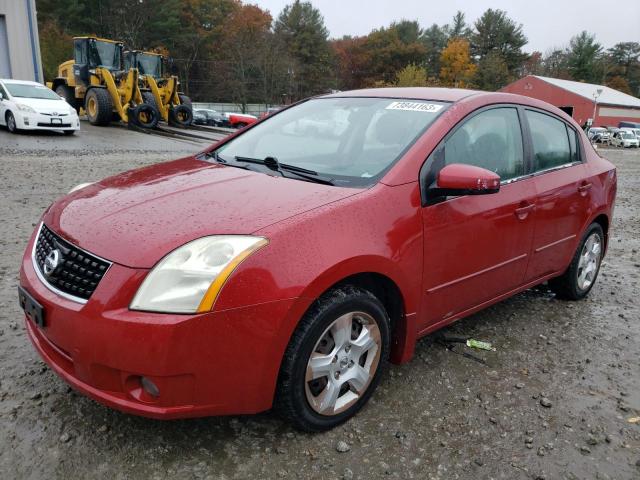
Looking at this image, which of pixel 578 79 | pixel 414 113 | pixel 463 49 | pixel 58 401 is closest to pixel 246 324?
pixel 58 401

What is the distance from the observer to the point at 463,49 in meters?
72.4

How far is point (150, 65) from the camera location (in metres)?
19.8

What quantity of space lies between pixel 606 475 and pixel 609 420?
473 millimetres

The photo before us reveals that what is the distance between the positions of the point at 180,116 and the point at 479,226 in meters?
20.0

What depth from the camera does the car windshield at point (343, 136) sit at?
2.74m

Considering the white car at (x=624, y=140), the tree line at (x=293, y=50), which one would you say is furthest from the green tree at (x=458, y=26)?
the white car at (x=624, y=140)

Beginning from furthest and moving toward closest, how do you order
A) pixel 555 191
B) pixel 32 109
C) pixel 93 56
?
1. pixel 93 56
2. pixel 32 109
3. pixel 555 191

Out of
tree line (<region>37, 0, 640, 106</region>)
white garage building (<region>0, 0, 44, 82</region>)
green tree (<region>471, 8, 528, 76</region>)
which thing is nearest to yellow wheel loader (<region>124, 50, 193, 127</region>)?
white garage building (<region>0, 0, 44, 82</region>)

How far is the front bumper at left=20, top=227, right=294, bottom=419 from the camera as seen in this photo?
6.19ft

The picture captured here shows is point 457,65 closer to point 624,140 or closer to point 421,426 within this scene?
point 624,140

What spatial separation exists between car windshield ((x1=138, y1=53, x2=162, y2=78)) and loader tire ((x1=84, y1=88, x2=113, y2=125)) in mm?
2226

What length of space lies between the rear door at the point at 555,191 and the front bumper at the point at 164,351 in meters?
2.15

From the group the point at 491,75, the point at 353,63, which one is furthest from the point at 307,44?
the point at 491,75

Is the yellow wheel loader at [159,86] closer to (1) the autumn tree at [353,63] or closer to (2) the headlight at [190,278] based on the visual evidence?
(2) the headlight at [190,278]
